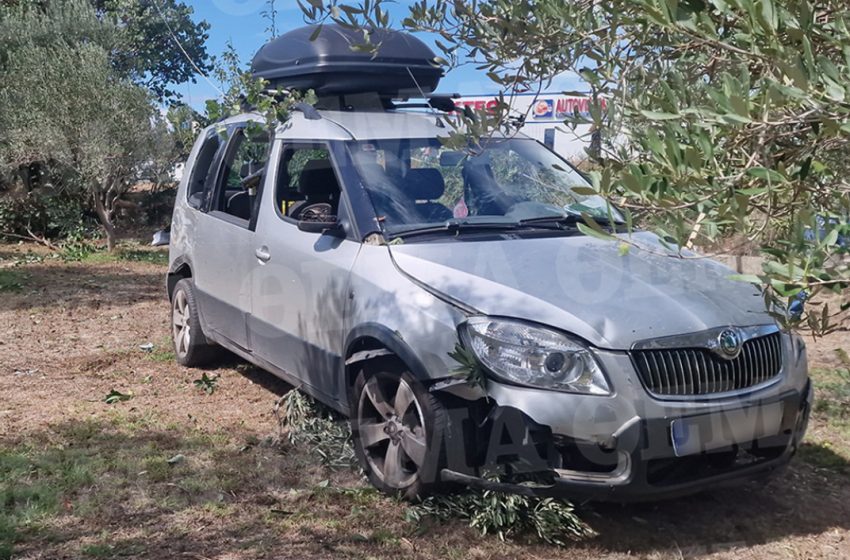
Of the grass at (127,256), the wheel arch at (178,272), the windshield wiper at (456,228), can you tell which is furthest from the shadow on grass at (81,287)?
the windshield wiper at (456,228)

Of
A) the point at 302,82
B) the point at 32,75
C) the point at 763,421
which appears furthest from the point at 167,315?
the point at 32,75

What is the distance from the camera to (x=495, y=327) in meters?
3.94

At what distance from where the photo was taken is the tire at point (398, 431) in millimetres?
4074

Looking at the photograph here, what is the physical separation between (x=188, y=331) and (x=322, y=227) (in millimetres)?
2587

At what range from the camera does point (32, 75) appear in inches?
606

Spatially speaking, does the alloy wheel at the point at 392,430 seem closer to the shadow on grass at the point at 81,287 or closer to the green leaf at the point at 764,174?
the green leaf at the point at 764,174

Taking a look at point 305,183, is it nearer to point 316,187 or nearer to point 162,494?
point 316,187

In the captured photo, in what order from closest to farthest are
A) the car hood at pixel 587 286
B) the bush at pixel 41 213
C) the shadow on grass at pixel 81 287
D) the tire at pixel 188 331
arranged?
the car hood at pixel 587 286 < the tire at pixel 188 331 < the shadow on grass at pixel 81 287 < the bush at pixel 41 213

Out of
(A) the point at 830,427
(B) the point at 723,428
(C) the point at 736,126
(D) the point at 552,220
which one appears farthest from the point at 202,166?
(C) the point at 736,126

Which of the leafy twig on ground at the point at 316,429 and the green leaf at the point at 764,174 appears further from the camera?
the leafy twig on ground at the point at 316,429

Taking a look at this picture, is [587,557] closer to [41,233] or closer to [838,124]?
[838,124]

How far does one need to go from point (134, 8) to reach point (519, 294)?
22.0 m

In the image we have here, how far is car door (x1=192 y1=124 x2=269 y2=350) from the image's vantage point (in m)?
5.86

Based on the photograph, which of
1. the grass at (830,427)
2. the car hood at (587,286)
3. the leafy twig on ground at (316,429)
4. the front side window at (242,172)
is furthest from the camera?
the front side window at (242,172)
